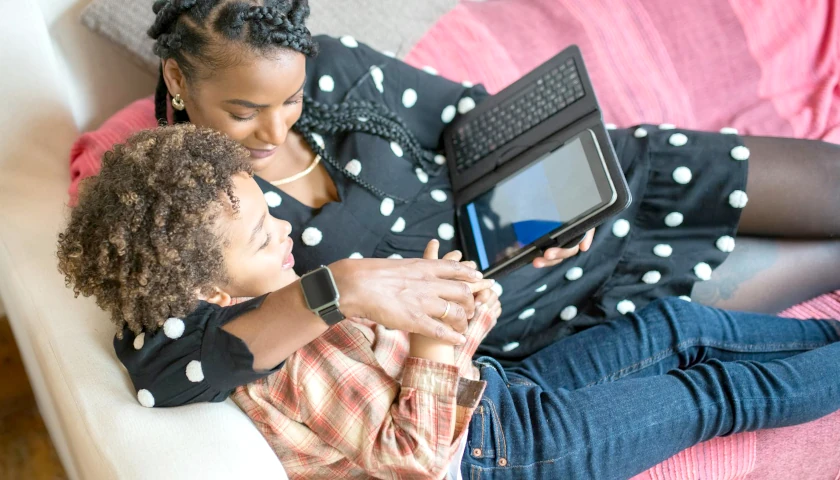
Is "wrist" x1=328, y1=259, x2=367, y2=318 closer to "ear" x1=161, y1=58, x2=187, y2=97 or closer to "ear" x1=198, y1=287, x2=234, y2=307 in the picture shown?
"ear" x1=198, y1=287, x2=234, y2=307

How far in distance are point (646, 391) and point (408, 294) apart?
432 mm

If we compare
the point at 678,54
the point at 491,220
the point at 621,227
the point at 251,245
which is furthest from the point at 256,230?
the point at 678,54

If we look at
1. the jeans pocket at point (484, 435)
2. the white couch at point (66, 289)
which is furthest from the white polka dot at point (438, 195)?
the white couch at point (66, 289)

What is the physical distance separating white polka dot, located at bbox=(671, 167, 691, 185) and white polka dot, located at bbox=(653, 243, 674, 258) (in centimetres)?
12

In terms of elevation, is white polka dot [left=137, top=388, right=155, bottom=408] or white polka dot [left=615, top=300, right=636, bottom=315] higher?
white polka dot [left=137, top=388, right=155, bottom=408]

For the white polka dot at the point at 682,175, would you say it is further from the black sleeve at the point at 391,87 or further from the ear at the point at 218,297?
the ear at the point at 218,297

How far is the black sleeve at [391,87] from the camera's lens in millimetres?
1229

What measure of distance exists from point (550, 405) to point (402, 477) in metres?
0.26

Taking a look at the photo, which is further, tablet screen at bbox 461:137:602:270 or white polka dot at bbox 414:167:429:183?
white polka dot at bbox 414:167:429:183

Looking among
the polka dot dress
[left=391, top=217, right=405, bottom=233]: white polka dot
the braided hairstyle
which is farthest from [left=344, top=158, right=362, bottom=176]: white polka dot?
the braided hairstyle

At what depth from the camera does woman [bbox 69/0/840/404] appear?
3.88ft

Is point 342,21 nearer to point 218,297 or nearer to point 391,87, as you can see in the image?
point 391,87

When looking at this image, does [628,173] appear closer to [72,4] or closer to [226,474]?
[226,474]

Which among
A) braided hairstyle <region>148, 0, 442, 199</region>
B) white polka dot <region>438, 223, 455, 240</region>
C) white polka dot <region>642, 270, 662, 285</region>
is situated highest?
braided hairstyle <region>148, 0, 442, 199</region>
